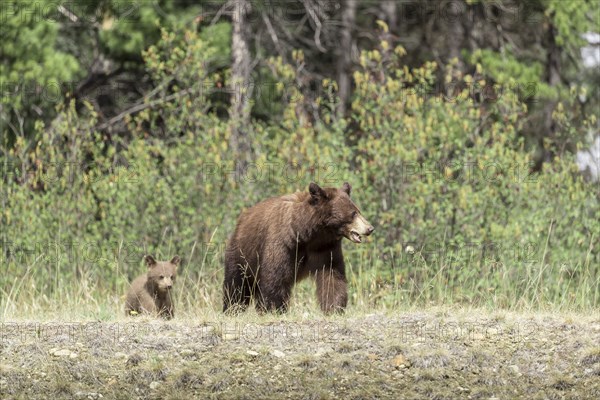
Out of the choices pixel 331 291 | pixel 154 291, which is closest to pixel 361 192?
pixel 154 291

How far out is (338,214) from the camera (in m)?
9.41

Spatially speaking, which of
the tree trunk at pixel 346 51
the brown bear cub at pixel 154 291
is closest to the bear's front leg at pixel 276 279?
the brown bear cub at pixel 154 291

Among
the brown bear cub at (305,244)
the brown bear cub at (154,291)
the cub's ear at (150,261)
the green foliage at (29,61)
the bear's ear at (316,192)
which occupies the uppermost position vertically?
the green foliage at (29,61)

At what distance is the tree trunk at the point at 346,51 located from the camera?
2242cm

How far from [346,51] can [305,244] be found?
13.4m

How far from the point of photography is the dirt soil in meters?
7.29

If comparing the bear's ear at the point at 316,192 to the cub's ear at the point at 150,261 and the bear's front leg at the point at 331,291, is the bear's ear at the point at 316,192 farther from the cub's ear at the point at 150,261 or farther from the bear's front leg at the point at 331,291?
the cub's ear at the point at 150,261

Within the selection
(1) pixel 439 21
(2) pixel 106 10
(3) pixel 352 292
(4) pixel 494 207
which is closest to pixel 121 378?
(3) pixel 352 292

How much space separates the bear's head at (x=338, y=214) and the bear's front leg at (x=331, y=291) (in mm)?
350

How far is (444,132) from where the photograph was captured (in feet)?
41.9

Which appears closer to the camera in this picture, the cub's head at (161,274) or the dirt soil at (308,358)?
the dirt soil at (308,358)

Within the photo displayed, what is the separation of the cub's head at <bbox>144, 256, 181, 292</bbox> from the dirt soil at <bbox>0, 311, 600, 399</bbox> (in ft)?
5.83

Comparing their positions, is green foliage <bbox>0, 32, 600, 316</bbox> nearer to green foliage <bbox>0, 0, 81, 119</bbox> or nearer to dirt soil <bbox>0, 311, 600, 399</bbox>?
dirt soil <bbox>0, 311, 600, 399</bbox>

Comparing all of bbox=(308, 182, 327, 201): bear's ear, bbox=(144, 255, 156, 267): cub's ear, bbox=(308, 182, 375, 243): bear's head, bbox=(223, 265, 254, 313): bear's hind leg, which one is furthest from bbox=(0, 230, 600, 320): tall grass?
bbox=(308, 182, 327, 201): bear's ear
